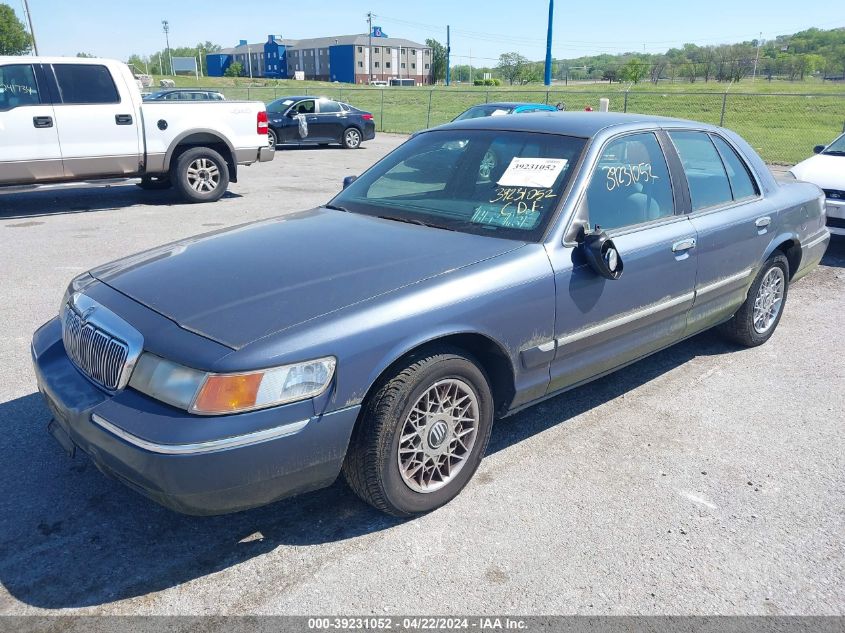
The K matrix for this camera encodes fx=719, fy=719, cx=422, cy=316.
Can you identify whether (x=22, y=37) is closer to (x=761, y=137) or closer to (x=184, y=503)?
(x=761, y=137)

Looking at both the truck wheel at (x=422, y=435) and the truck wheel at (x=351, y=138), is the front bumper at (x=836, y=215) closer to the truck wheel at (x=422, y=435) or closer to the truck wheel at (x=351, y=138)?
the truck wheel at (x=422, y=435)

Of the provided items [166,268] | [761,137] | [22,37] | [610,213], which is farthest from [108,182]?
[22,37]

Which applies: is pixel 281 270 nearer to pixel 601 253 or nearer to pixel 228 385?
pixel 228 385

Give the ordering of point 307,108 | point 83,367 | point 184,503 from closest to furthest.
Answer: point 184,503 → point 83,367 → point 307,108

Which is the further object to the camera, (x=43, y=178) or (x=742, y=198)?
(x=43, y=178)

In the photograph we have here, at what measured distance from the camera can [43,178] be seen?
30.8 ft

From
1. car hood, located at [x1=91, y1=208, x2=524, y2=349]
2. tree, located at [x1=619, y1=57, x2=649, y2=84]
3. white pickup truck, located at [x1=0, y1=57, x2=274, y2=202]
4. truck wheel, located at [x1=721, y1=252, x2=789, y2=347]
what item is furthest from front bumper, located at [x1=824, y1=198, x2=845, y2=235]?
tree, located at [x1=619, y1=57, x2=649, y2=84]

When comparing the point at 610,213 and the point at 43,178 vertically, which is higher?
the point at 610,213

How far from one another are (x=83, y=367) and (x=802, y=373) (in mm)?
4384

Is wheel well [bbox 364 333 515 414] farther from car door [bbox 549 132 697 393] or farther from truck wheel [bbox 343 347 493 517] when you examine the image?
car door [bbox 549 132 697 393]

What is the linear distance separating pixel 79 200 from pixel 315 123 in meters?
9.53

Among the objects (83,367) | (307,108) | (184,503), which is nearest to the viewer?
(184,503)

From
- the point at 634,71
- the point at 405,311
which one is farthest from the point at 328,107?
the point at 634,71

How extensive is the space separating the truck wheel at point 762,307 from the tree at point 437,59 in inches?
4866
